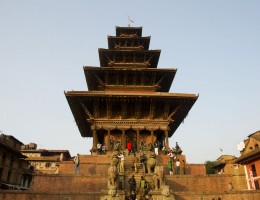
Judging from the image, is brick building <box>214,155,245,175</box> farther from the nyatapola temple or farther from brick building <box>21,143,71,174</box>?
brick building <box>21,143,71,174</box>

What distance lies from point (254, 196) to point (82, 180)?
10.4 meters

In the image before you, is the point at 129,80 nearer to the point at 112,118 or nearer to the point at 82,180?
the point at 112,118

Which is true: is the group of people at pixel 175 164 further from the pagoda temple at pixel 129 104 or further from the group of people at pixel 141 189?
the group of people at pixel 141 189

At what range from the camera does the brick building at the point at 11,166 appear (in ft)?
112

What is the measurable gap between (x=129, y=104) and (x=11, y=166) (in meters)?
24.4

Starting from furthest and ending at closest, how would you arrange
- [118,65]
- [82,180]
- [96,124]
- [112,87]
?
1. [118,65]
2. [112,87]
3. [96,124]
4. [82,180]

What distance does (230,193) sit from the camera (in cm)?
1462

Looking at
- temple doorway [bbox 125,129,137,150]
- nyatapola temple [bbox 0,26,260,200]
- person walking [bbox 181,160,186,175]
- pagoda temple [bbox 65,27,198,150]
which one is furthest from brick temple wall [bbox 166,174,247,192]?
temple doorway [bbox 125,129,137,150]

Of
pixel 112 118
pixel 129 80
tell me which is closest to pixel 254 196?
pixel 112 118

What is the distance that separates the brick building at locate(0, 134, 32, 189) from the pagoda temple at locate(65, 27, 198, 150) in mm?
12967

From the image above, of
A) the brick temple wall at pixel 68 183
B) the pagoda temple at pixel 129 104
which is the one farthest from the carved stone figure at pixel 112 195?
the pagoda temple at pixel 129 104

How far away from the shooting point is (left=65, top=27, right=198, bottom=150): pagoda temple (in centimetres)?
2256

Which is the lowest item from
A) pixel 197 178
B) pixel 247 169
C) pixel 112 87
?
pixel 197 178

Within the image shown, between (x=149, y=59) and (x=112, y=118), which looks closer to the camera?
(x=112, y=118)
